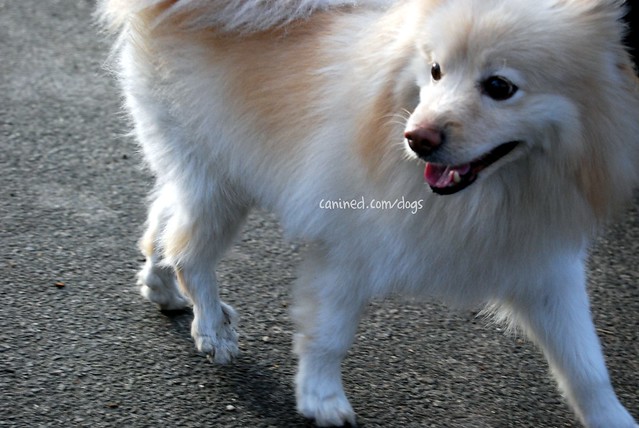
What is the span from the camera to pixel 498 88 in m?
2.29

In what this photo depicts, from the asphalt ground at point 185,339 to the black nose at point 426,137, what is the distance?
3.29 feet

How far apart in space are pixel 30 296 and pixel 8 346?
1.11 ft

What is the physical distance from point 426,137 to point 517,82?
0.83ft

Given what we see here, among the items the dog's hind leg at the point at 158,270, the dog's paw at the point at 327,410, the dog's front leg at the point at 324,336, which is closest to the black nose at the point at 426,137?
the dog's front leg at the point at 324,336

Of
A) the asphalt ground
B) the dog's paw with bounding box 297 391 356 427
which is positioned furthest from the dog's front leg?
the asphalt ground

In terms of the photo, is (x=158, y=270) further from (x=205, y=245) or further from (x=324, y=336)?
(x=324, y=336)

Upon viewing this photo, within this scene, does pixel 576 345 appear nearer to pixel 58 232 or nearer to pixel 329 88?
pixel 329 88

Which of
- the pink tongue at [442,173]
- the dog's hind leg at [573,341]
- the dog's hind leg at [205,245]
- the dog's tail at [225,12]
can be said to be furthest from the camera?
the dog's hind leg at [205,245]

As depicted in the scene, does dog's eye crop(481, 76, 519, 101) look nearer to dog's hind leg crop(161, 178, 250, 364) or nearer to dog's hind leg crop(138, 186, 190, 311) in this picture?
dog's hind leg crop(161, 178, 250, 364)

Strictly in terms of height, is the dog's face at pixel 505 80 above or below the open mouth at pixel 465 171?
above

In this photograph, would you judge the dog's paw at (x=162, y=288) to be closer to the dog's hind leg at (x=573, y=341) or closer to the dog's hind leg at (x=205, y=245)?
the dog's hind leg at (x=205, y=245)

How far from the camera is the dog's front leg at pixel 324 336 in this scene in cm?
277

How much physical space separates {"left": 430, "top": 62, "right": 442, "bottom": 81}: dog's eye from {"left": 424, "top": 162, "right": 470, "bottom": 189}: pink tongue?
214 mm

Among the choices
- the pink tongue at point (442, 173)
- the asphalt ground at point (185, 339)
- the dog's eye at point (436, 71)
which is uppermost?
the dog's eye at point (436, 71)
